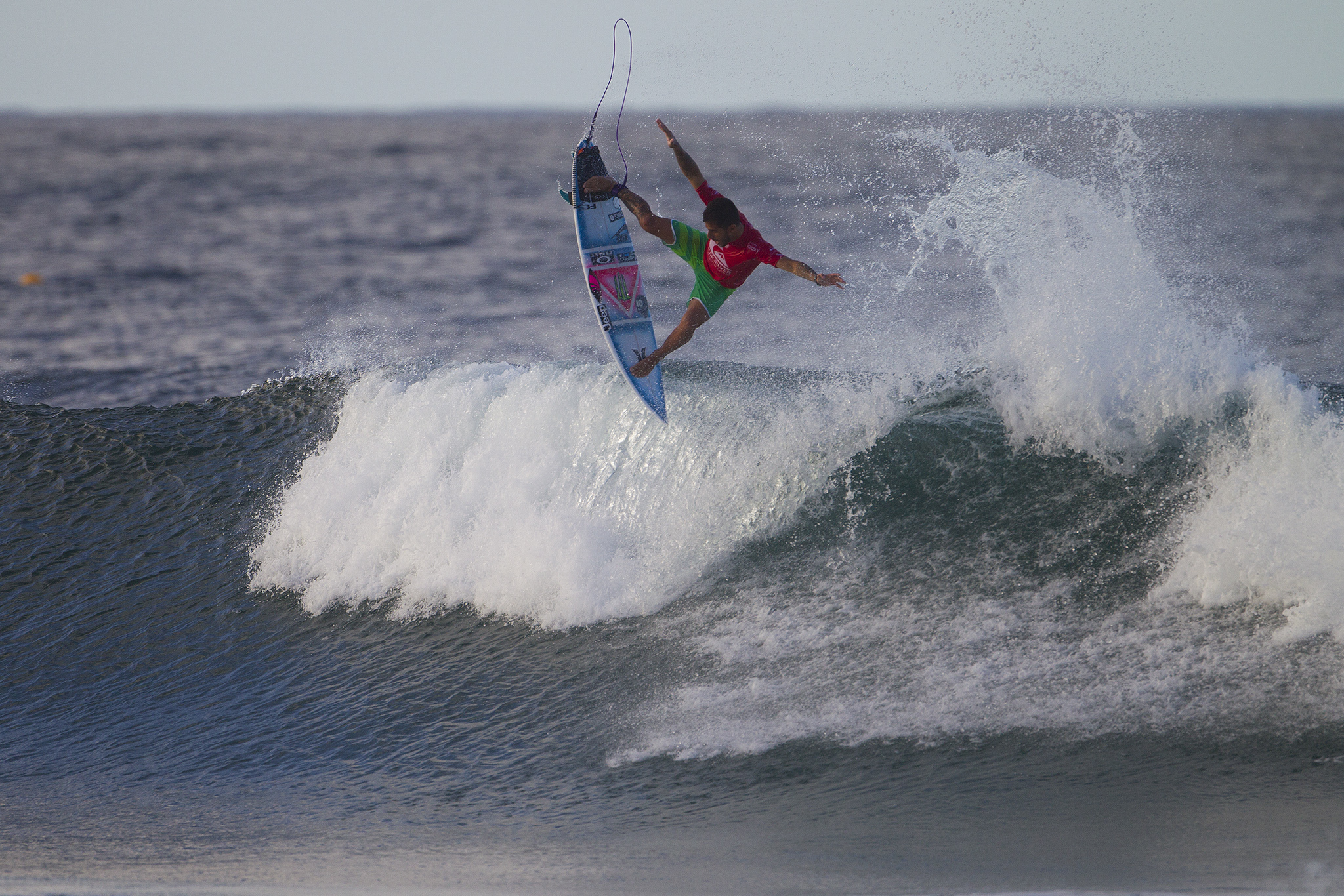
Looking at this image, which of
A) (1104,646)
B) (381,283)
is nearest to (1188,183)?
(381,283)

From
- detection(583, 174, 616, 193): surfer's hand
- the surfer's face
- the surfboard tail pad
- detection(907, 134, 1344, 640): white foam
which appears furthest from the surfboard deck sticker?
detection(907, 134, 1344, 640): white foam

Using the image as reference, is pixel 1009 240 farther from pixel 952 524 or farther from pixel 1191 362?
pixel 952 524

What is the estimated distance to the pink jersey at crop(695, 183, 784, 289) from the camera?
6621mm

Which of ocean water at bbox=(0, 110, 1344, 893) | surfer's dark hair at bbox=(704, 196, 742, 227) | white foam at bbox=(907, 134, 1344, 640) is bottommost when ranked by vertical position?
ocean water at bbox=(0, 110, 1344, 893)

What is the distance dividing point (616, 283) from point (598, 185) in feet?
3.07

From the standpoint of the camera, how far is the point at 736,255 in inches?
267

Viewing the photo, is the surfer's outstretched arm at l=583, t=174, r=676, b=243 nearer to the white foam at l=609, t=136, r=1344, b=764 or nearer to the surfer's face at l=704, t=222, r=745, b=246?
the surfer's face at l=704, t=222, r=745, b=246

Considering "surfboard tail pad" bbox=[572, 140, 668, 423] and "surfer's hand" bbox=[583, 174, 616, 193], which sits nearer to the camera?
"surfer's hand" bbox=[583, 174, 616, 193]

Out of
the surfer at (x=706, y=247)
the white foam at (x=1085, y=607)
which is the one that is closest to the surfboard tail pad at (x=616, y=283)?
the surfer at (x=706, y=247)

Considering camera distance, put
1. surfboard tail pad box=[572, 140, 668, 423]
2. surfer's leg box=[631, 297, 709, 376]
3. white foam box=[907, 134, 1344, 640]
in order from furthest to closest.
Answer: surfboard tail pad box=[572, 140, 668, 423] < surfer's leg box=[631, 297, 709, 376] < white foam box=[907, 134, 1344, 640]

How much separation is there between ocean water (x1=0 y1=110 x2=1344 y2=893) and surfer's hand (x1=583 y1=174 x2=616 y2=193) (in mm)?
1789

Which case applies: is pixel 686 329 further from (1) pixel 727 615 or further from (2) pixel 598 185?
(1) pixel 727 615

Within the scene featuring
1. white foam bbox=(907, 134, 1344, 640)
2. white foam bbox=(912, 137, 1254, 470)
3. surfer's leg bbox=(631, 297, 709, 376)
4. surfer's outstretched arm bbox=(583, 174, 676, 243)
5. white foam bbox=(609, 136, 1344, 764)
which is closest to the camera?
white foam bbox=(609, 136, 1344, 764)

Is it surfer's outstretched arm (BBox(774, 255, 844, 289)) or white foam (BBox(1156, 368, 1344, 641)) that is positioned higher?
surfer's outstretched arm (BBox(774, 255, 844, 289))
